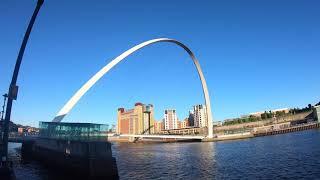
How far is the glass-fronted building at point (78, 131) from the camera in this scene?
34.1 m

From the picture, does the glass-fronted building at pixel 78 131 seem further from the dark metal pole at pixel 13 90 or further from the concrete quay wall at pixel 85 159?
the dark metal pole at pixel 13 90

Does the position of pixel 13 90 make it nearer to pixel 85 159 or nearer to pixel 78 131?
pixel 85 159

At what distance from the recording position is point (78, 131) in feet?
122

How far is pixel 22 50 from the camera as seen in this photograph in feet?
88.8

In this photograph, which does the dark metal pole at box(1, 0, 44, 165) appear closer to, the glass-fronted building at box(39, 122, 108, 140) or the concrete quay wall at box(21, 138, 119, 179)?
the concrete quay wall at box(21, 138, 119, 179)

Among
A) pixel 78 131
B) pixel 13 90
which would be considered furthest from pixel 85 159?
pixel 13 90

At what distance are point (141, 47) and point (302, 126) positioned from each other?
414 feet

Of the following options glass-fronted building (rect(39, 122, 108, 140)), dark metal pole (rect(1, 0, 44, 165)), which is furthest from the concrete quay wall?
dark metal pole (rect(1, 0, 44, 165))

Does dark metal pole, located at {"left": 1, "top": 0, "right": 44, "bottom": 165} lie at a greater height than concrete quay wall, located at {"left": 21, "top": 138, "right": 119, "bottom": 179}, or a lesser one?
greater

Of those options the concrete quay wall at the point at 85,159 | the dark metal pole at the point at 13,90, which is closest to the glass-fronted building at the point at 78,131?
the concrete quay wall at the point at 85,159

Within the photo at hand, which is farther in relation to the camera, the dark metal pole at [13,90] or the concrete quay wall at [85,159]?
the concrete quay wall at [85,159]

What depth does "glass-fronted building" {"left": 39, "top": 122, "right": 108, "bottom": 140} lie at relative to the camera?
34125 mm

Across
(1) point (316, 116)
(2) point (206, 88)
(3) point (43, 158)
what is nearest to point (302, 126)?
(1) point (316, 116)

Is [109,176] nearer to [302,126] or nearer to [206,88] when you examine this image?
[206,88]
